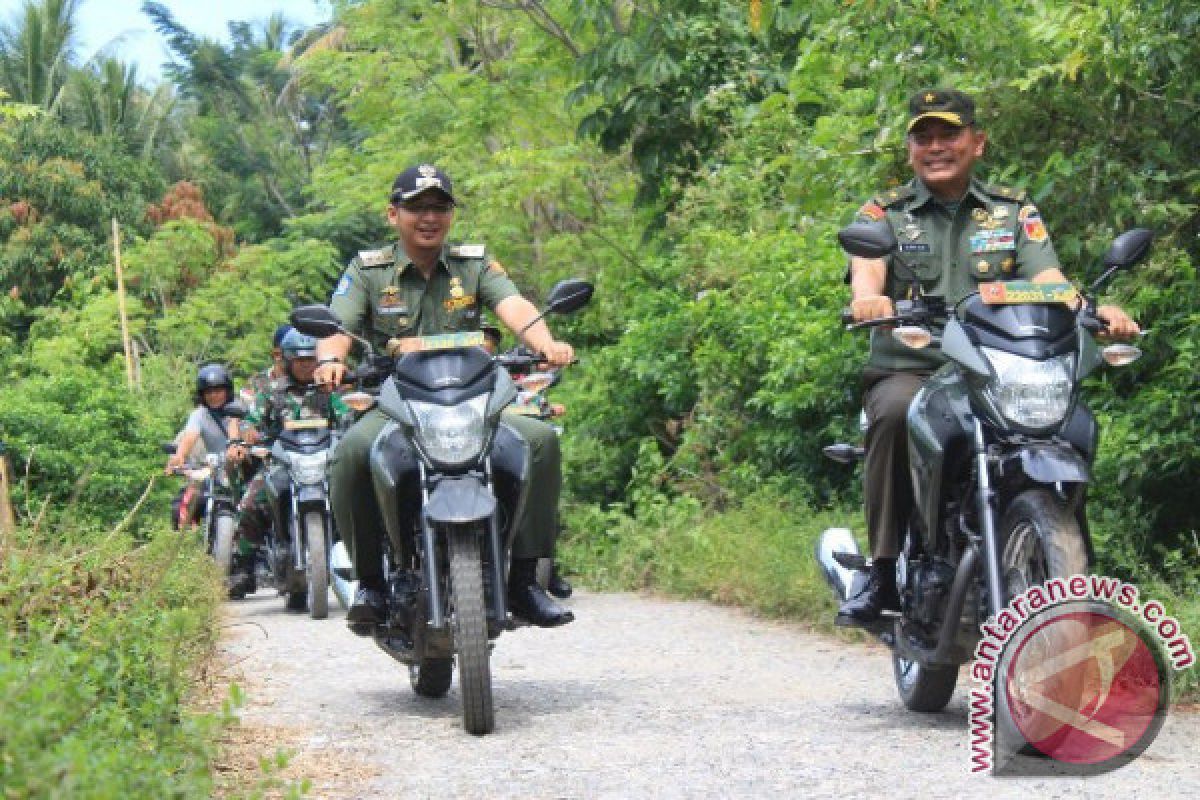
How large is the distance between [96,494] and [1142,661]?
1348 centimetres

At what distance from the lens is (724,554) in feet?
41.5

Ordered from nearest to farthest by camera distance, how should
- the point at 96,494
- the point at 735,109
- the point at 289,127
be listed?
the point at 735,109 < the point at 96,494 < the point at 289,127

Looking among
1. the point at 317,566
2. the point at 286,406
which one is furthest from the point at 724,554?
the point at 286,406

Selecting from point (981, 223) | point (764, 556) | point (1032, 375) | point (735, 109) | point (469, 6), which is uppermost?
point (469, 6)

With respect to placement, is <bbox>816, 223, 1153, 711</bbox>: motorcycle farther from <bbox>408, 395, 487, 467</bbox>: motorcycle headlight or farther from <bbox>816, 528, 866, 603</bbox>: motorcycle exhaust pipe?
<bbox>408, 395, 487, 467</bbox>: motorcycle headlight

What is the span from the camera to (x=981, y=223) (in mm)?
6832

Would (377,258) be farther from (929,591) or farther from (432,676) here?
(929,591)

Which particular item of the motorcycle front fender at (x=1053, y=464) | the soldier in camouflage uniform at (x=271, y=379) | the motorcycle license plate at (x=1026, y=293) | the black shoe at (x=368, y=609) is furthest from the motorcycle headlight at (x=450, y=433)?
the soldier in camouflage uniform at (x=271, y=379)

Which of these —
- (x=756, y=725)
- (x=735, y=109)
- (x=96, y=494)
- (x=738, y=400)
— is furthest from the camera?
(x=96, y=494)

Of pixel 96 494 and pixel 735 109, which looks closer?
pixel 735 109

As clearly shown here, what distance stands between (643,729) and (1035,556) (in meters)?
1.58

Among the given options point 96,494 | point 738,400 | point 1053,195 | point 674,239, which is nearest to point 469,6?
point 674,239

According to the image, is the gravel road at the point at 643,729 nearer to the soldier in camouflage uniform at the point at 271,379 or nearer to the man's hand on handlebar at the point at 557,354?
the man's hand on handlebar at the point at 557,354

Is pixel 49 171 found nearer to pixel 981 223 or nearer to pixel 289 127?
pixel 289 127
